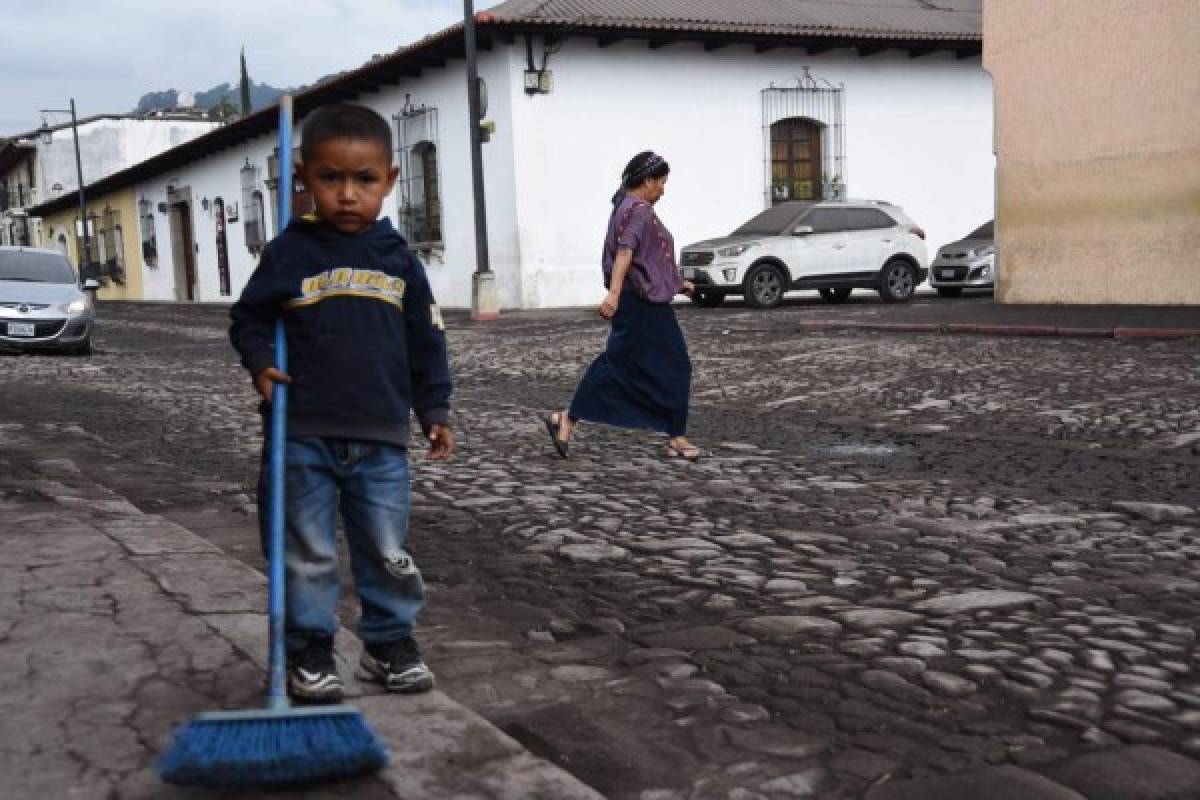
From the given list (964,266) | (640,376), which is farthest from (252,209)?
(640,376)

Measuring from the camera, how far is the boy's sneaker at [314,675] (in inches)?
115

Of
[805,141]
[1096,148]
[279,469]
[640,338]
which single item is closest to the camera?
[279,469]

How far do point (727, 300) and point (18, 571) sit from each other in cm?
1892

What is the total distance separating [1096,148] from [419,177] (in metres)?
13.8

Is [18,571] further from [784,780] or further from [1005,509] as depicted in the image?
[1005,509]

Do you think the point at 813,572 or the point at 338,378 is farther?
the point at 813,572

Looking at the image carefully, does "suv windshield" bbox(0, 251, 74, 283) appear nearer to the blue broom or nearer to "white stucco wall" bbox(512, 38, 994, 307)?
"white stucco wall" bbox(512, 38, 994, 307)

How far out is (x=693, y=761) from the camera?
2.66 meters

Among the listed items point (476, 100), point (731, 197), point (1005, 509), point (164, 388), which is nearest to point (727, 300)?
point (731, 197)

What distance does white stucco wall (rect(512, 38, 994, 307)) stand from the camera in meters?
22.7

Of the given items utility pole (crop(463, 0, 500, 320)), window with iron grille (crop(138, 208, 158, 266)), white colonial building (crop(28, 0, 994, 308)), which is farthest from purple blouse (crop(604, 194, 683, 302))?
window with iron grille (crop(138, 208, 158, 266))

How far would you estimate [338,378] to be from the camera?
9.60 ft

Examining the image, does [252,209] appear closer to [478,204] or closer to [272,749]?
[478,204]

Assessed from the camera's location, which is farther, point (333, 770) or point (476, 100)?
point (476, 100)
